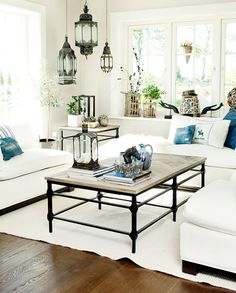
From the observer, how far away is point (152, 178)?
3.66 metres

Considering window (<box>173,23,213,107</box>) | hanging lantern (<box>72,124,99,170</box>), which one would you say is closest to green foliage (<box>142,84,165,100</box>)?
window (<box>173,23,213,107</box>)

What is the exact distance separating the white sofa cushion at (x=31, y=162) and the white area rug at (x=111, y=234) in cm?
37

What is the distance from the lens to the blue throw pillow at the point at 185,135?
5.62 m

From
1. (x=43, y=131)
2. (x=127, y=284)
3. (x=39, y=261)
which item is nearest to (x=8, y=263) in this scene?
(x=39, y=261)

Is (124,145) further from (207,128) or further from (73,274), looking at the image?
(73,274)

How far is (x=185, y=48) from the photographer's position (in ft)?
21.3

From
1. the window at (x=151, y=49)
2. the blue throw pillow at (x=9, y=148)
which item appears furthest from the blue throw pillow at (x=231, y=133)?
the blue throw pillow at (x=9, y=148)

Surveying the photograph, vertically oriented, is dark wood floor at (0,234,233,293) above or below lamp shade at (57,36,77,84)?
below

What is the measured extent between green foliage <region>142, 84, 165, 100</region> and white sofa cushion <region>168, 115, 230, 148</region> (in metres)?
0.70

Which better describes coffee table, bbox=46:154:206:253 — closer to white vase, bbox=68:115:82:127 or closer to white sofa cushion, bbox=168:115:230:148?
white sofa cushion, bbox=168:115:230:148

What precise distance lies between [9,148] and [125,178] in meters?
1.74

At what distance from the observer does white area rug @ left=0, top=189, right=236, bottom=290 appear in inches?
127

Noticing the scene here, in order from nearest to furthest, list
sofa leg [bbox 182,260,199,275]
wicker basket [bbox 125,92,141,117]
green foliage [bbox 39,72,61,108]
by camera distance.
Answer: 1. sofa leg [bbox 182,260,199,275]
2. green foliage [bbox 39,72,61,108]
3. wicker basket [bbox 125,92,141,117]

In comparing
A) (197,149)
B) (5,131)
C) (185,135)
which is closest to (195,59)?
(185,135)
